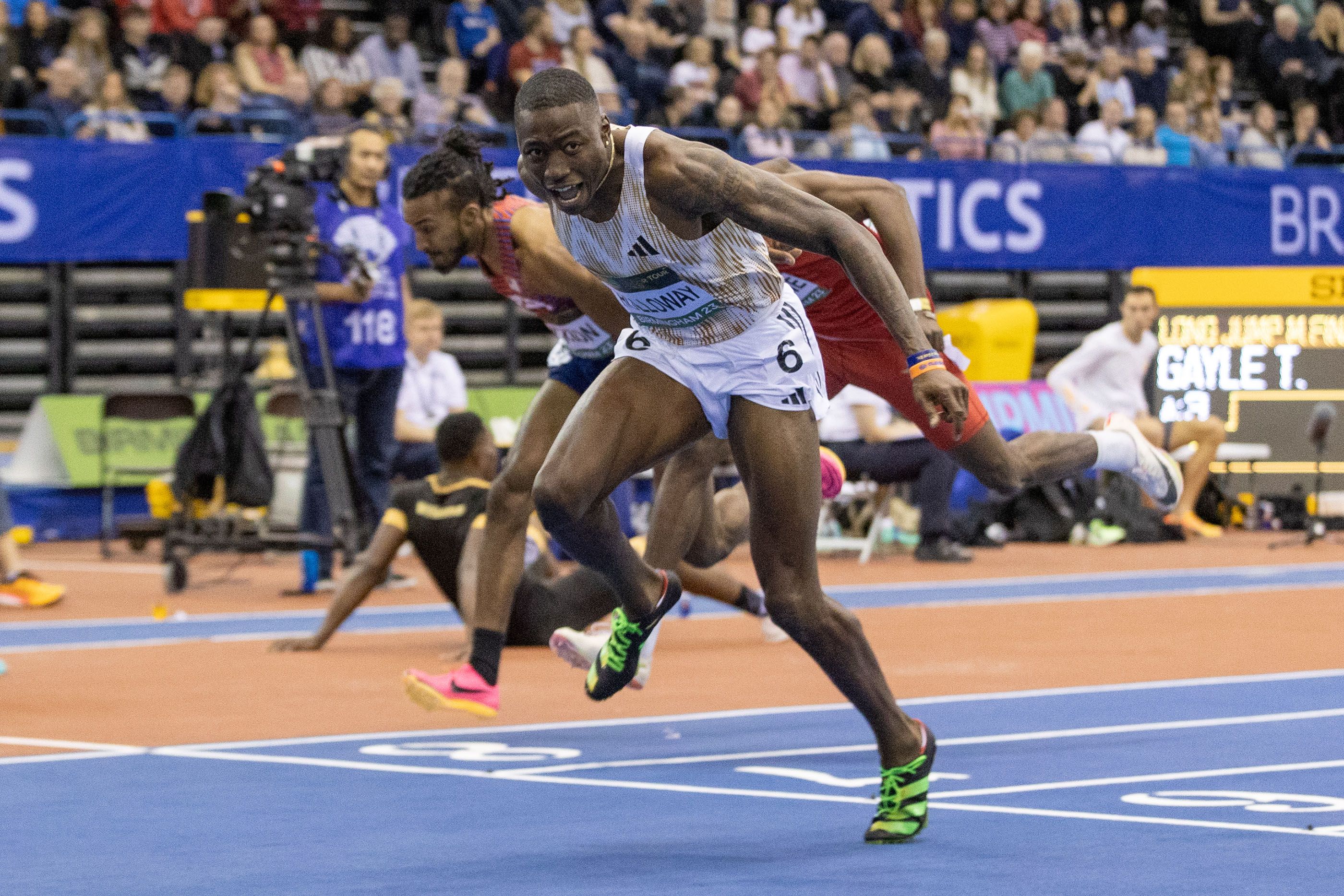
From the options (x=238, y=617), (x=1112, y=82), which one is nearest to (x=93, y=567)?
(x=238, y=617)

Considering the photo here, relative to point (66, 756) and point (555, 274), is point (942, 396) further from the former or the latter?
point (66, 756)

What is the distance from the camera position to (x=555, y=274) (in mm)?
7090

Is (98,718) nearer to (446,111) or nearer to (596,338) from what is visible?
(596,338)

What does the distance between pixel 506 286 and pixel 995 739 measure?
2.39m

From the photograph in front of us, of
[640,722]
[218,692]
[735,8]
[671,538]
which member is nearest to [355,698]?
[218,692]

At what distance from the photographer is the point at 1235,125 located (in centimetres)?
2248

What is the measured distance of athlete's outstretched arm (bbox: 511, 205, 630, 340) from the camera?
23.1 feet

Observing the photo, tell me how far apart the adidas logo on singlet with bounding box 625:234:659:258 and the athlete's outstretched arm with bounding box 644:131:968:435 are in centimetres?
15

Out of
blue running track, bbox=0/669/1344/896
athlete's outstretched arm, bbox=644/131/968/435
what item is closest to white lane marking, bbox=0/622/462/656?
blue running track, bbox=0/669/1344/896

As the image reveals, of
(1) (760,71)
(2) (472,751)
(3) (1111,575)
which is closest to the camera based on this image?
(2) (472,751)

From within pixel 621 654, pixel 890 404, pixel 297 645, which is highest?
pixel 890 404

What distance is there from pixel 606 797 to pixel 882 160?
1243cm

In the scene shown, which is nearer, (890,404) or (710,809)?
(710,809)

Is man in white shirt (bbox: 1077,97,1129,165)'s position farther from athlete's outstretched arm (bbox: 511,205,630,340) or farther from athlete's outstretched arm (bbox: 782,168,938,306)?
athlete's outstretched arm (bbox: 782,168,938,306)
